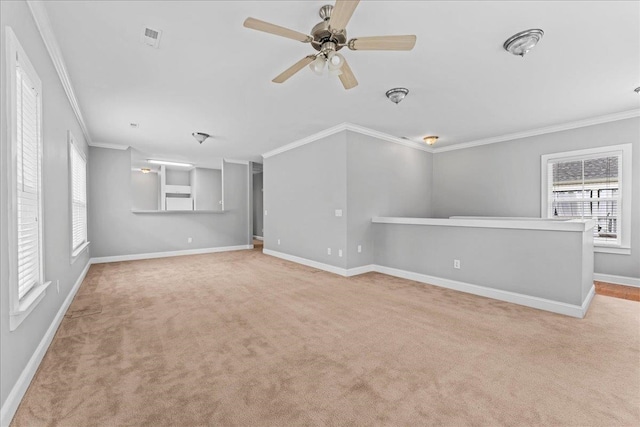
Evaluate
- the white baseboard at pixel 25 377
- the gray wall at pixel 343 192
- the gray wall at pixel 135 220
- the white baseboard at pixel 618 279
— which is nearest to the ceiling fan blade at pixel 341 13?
the white baseboard at pixel 25 377

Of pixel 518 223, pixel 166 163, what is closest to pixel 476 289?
pixel 518 223

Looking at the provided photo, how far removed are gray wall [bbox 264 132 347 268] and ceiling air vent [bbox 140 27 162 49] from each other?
2.97 metres

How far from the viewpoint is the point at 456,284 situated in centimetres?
389

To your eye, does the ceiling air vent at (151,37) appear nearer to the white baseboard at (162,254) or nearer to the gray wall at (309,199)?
the gray wall at (309,199)

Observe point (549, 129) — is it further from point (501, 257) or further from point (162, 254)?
point (162, 254)

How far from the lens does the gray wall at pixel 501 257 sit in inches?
118

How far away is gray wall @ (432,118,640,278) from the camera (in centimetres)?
416

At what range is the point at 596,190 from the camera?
4492mm

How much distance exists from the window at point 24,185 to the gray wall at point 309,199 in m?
3.66

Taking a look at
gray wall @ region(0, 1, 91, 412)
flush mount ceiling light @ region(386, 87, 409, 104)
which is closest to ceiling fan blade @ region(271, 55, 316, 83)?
flush mount ceiling light @ region(386, 87, 409, 104)

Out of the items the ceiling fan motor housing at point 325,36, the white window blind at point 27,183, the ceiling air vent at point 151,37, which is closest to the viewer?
the white window blind at point 27,183

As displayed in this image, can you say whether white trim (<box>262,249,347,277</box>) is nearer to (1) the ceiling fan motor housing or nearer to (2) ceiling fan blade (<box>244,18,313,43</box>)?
(1) the ceiling fan motor housing

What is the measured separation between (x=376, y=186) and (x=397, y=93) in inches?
81.8

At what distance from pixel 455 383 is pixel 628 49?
3.29 meters
